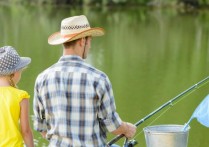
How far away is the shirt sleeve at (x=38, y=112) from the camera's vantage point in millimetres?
2469

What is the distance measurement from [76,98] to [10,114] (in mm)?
345

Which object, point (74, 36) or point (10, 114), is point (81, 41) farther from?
point (10, 114)

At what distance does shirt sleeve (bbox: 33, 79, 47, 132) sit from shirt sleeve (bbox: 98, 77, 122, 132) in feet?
0.81

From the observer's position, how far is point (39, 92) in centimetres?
245

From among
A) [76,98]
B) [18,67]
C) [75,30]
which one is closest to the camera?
[76,98]

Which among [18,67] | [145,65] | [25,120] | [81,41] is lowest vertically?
[145,65]

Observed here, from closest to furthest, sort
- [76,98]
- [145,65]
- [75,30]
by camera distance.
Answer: [76,98], [75,30], [145,65]

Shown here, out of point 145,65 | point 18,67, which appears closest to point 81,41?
point 18,67

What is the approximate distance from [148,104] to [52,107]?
5.36 metres

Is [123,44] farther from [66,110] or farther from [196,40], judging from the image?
[66,110]

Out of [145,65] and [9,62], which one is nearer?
[9,62]

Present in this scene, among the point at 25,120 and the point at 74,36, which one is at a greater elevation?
the point at 74,36

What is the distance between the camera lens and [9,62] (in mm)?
2584

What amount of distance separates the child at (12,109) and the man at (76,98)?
126 mm
